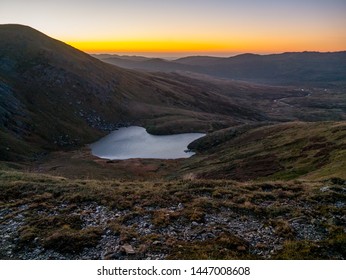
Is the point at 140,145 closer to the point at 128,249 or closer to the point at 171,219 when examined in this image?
the point at 171,219

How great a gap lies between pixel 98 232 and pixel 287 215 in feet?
42.7

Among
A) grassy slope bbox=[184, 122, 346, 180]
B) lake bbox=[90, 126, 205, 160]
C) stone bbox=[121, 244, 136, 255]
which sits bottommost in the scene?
lake bbox=[90, 126, 205, 160]

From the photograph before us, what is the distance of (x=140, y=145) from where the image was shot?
413ft

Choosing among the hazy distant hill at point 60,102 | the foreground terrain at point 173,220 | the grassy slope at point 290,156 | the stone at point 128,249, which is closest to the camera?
the stone at point 128,249

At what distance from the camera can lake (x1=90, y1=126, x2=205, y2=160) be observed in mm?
111625

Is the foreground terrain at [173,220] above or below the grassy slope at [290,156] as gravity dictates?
above

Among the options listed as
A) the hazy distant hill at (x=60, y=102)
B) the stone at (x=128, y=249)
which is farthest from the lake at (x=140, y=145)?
the stone at (x=128, y=249)

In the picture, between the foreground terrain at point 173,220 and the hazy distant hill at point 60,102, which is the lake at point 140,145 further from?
the foreground terrain at point 173,220

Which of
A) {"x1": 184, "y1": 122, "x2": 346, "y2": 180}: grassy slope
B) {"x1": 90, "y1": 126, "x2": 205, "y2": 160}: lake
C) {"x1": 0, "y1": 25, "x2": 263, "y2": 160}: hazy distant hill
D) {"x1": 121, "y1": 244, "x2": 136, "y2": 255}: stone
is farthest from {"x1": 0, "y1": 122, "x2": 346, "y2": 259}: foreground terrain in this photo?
{"x1": 90, "y1": 126, "x2": 205, "y2": 160}: lake

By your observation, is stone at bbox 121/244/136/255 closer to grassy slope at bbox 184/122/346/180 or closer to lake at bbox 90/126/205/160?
grassy slope at bbox 184/122/346/180

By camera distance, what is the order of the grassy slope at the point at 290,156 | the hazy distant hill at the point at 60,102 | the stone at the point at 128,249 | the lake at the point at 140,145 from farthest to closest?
the hazy distant hill at the point at 60,102 → the lake at the point at 140,145 → the grassy slope at the point at 290,156 → the stone at the point at 128,249

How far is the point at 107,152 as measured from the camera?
378ft

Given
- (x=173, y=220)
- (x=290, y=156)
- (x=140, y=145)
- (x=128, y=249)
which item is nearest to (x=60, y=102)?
(x=140, y=145)

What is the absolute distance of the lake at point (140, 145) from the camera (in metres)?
112
